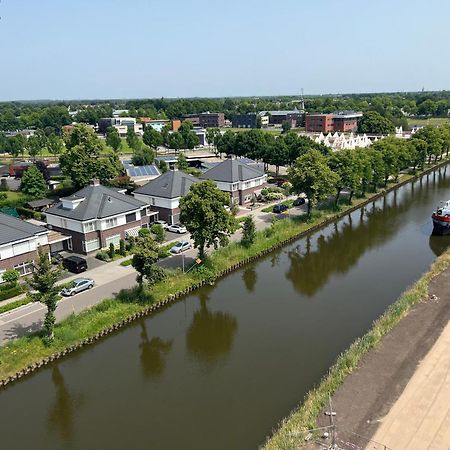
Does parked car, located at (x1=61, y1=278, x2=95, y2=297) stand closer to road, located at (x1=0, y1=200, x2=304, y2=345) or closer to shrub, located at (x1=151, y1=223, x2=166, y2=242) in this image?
road, located at (x1=0, y1=200, x2=304, y2=345)

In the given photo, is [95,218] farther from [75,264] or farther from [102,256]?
[75,264]

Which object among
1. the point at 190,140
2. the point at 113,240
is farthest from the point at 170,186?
the point at 190,140

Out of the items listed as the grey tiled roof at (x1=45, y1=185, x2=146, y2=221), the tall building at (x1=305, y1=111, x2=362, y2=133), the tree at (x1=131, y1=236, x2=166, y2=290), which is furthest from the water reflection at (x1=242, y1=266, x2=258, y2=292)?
the tall building at (x1=305, y1=111, x2=362, y2=133)

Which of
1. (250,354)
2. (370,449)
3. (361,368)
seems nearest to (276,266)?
(250,354)

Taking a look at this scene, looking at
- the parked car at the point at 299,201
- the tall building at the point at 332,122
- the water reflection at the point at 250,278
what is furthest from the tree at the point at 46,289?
the tall building at the point at 332,122

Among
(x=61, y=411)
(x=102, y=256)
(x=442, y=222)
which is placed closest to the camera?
(x=61, y=411)

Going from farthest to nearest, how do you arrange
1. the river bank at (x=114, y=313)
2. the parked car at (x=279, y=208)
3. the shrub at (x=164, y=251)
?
the parked car at (x=279, y=208)
the shrub at (x=164, y=251)
the river bank at (x=114, y=313)

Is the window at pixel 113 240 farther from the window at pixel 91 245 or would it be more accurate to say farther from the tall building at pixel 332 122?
the tall building at pixel 332 122
